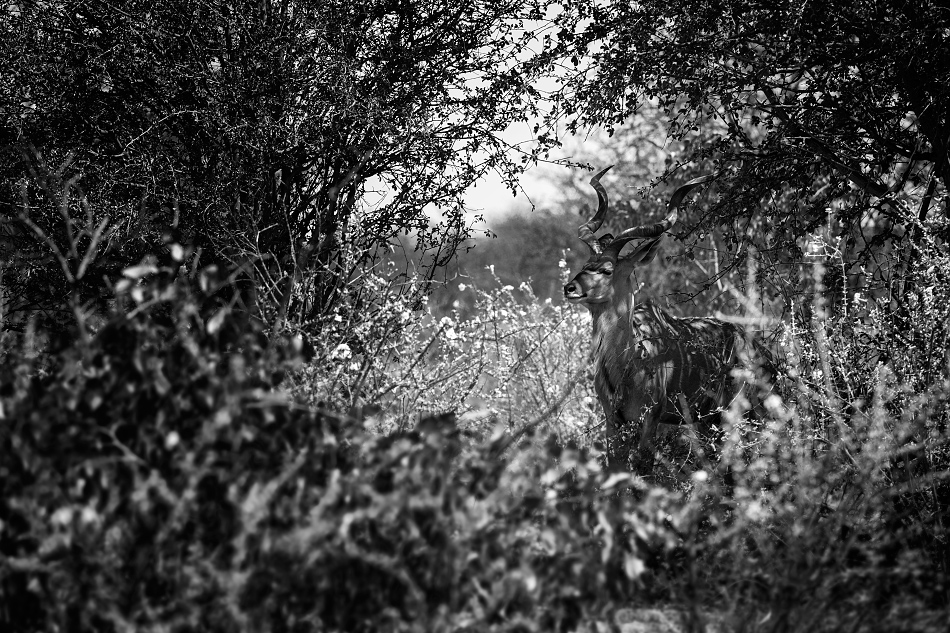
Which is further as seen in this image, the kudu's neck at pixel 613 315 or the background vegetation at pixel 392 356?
the kudu's neck at pixel 613 315

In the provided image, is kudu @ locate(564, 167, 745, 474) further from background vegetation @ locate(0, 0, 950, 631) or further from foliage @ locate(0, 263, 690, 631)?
foliage @ locate(0, 263, 690, 631)

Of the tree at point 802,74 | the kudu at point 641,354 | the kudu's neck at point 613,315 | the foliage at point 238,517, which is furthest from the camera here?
the kudu's neck at point 613,315

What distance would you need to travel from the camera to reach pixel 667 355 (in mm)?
6223

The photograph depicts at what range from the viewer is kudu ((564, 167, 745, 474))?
598 centimetres

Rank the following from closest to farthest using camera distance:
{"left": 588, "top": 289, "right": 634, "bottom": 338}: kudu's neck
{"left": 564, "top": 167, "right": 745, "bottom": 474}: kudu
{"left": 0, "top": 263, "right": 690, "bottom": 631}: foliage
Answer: {"left": 0, "top": 263, "right": 690, "bottom": 631}: foliage → {"left": 564, "top": 167, "right": 745, "bottom": 474}: kudu → {"left": 588, "top": 289, "right": 634, "bottom": 338}: kudu's neck

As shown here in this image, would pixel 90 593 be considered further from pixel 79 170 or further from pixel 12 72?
pixel 12 72

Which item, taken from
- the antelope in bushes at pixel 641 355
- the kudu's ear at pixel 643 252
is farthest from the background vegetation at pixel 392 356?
the kudu's ear at pixel 643 252

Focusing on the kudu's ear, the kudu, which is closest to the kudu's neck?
the kudu

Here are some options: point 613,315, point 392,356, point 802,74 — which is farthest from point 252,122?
point 802,74

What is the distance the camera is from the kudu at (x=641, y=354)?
5980 mm

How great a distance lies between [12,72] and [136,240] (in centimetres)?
149

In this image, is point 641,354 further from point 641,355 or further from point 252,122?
point 252,122

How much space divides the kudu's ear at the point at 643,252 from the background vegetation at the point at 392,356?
2.14 ft

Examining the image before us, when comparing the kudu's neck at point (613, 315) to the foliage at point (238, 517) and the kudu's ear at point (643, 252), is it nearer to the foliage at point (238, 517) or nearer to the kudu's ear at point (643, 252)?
the kudu's ear at point (643, 252)
